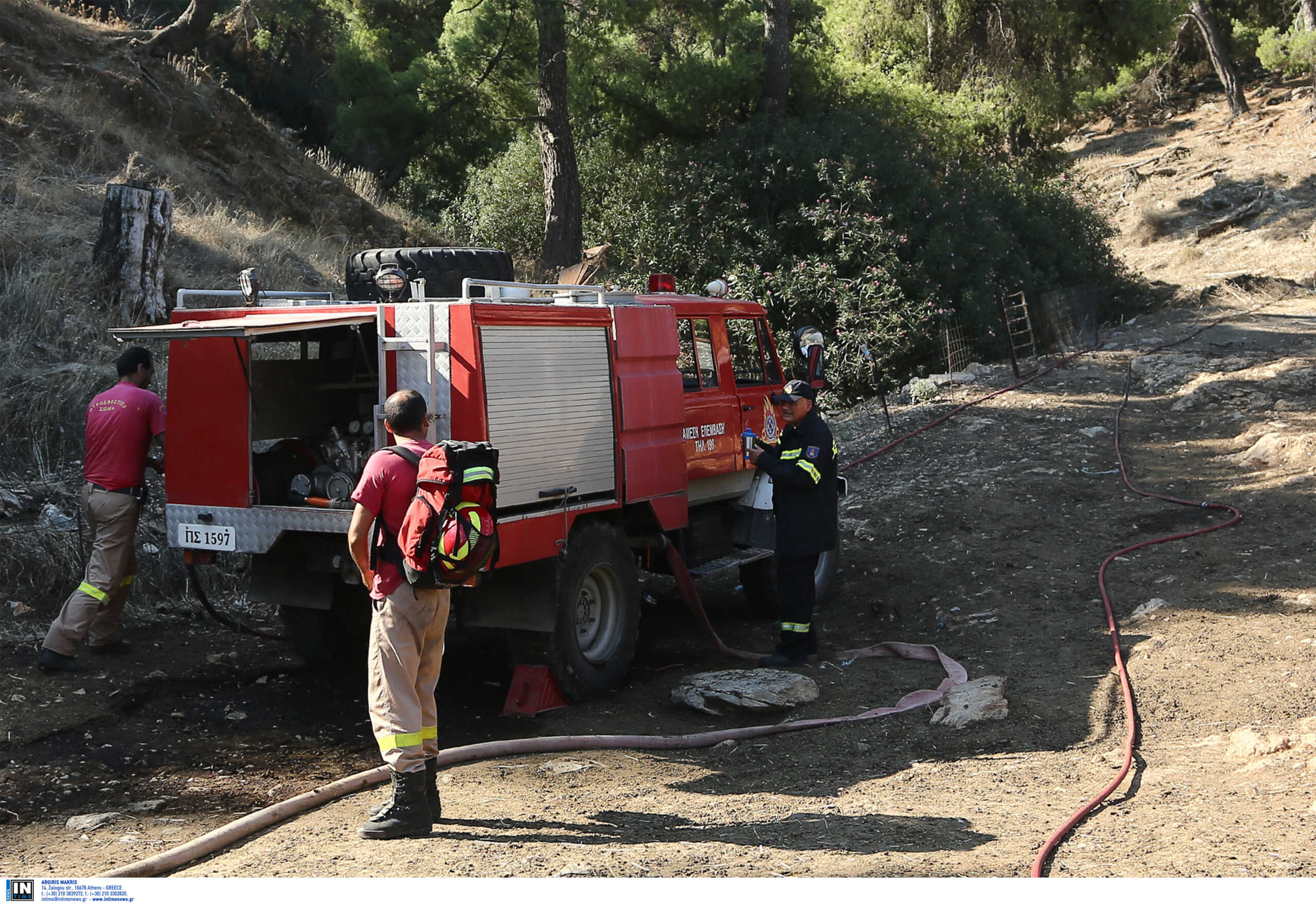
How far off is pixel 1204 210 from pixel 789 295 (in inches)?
758

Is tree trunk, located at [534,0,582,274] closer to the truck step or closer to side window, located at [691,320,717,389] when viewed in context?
side window, located at [691,320,717,389]

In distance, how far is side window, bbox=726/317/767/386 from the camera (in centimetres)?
853

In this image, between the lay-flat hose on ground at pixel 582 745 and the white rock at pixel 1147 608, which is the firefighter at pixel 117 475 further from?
the white rock at pixel 1147 608

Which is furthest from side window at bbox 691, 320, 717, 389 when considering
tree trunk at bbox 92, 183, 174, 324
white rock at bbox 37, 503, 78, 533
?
tree trunk at bbox 92, 183, 174, 324

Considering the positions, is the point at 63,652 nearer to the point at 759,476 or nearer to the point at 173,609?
the point at 173,609

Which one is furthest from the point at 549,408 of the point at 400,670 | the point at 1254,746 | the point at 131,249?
the point at 131,249

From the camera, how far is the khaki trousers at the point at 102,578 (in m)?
6.61

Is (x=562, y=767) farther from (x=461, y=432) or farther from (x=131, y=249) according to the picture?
(x=131, y=249)

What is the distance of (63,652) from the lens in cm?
661

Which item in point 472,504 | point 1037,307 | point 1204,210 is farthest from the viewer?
point 1204,210

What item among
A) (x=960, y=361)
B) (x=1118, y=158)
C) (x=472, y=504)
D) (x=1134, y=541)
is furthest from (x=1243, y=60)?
(x=472, y=504)

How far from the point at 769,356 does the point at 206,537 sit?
4.43 meters

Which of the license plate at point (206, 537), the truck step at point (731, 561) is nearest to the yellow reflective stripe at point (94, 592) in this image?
the license plate at point (206, 537)

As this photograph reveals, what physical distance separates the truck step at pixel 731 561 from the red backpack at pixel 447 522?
10.7 feet
